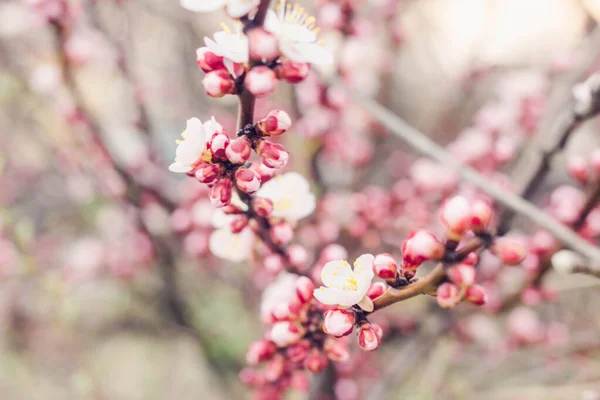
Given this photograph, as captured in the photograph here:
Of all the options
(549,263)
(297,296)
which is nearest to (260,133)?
(297,296)

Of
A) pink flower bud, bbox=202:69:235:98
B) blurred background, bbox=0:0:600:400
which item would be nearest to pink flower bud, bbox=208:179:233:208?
pink flower bud, bbox=202:69:235:98

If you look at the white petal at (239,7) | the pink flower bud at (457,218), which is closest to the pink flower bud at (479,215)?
the pink flower bud at (457,218)

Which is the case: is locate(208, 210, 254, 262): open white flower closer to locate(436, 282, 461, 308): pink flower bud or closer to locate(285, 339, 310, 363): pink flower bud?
locate(285, 339, 310, 363): pink flower bud

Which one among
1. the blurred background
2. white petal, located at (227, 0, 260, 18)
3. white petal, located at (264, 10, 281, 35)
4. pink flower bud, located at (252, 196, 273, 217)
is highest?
white petal, located at (227, 0, 260, 18)

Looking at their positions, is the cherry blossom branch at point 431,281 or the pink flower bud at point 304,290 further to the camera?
the pink flower bud at point 304,290

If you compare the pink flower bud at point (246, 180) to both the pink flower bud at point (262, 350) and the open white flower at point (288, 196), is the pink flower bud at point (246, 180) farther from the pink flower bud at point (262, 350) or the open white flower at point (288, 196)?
the pink flower bud at point (262, 350)

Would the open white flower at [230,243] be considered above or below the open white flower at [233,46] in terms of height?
below
